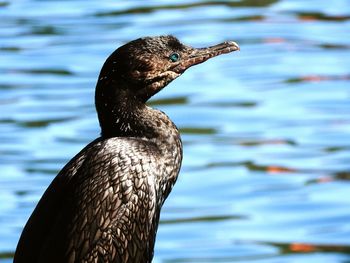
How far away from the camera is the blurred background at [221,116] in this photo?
1072 cm

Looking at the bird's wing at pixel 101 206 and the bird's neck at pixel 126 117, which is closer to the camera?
the bird's wing at pixel 101 206

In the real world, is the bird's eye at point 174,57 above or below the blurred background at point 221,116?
above

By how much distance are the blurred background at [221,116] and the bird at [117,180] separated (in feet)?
11.5

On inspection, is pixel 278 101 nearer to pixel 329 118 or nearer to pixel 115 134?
Result: pixel 329 118

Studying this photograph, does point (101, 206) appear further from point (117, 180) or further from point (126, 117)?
point (126, 117)

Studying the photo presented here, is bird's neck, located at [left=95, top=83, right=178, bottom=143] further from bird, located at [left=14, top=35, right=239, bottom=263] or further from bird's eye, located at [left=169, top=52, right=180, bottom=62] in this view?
bird's eye, located at [left=169, top=52, right=180, bottom=62]

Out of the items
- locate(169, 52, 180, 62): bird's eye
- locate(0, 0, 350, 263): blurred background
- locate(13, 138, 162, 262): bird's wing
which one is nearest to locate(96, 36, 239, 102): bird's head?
locate(169, 52, 180, 62): bird's eye

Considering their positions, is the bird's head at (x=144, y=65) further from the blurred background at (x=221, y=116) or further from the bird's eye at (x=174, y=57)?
the blurred background at (x=221, y=116)

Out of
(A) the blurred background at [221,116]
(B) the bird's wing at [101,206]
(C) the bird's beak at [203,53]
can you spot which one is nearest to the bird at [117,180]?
(B) the bird's wing at [101,206]

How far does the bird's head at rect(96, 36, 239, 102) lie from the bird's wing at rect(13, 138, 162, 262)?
0.23 meters

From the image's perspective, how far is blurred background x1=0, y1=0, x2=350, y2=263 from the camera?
10.7 meters

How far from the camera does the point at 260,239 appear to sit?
34.7 ft

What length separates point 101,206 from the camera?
651 cm

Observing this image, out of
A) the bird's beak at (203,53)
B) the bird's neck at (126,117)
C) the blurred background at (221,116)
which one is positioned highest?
the bird's beak at (203,53)
